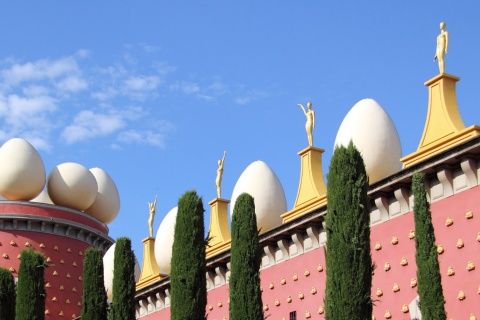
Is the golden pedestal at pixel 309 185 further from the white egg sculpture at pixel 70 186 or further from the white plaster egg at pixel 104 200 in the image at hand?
the white plaster egg at pixel 104 200

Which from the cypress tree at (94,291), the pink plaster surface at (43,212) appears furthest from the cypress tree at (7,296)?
the pink plaster surface at (43,212)

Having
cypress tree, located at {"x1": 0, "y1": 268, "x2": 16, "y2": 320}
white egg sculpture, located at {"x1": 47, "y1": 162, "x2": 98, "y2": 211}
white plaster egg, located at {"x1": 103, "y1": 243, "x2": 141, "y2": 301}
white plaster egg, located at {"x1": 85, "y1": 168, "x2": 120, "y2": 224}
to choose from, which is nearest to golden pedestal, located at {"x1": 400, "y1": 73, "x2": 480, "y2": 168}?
cypress tree, located at {"x1": 0, "y1": 268, "x2": 16, "y2": 320}

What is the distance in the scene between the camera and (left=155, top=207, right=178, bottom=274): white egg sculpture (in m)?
31.7

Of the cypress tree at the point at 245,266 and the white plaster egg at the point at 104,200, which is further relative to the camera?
the white plaster egg at the point at 104,200

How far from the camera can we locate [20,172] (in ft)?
123

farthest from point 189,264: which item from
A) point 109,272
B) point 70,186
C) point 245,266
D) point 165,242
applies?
point 70,186

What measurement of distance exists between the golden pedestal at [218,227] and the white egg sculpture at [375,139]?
624cm

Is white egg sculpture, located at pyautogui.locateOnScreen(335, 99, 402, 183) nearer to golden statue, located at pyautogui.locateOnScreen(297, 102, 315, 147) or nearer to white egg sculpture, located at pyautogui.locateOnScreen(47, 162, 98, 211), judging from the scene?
golden statue, located at pyautogui.locateOnScreen(297, 102, 315, 147)

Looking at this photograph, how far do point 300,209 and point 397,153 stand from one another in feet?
10.5

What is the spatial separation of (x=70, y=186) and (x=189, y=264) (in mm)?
18035

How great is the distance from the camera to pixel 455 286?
66.8 ft

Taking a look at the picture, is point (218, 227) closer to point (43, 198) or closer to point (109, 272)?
point (109, 272)

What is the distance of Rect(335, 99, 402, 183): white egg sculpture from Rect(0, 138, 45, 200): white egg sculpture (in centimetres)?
1720

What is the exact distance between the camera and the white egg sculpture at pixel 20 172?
37531 mm
